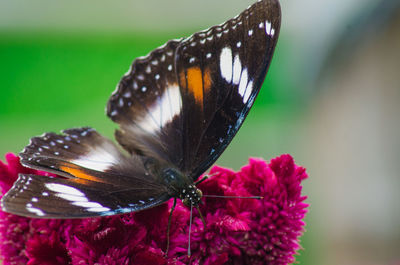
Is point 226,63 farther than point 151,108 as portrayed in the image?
No

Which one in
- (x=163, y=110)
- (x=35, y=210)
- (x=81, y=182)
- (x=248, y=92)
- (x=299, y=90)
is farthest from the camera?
(x=299, y=90)

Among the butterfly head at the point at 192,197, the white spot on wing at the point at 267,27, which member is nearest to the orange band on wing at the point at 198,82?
the white spot on wing at the point at 267,27

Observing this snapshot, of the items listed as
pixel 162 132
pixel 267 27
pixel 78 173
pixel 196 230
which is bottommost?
pixel 196 230

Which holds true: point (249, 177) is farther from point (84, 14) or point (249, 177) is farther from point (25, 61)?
point (84, 14)

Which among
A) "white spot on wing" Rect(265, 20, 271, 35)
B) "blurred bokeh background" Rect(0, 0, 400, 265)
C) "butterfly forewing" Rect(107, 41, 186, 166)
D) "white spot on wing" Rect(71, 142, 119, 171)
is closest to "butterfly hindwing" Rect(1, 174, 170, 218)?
"white spot on wing" Rect(71, 142, 119, 171)

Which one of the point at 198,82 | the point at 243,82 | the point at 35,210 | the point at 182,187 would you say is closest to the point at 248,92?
the point at 243,82

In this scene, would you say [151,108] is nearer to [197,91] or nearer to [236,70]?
[197,91]

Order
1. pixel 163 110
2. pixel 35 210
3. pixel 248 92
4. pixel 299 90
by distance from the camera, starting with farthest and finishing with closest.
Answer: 1. pixel 299 90
2. pixel 163 110
3. pixel 248 92
4. pixel 35 210

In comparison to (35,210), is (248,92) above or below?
above
